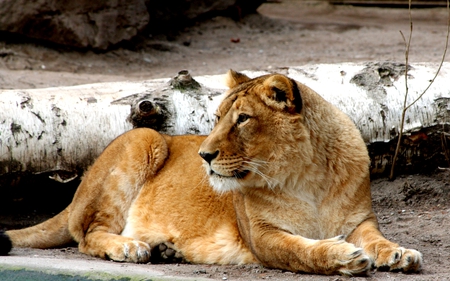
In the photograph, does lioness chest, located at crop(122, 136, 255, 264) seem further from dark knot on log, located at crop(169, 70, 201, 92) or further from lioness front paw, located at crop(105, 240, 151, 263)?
dark knot on log, located at crop(169, 70, 201, 92)

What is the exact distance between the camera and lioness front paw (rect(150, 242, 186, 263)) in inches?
207

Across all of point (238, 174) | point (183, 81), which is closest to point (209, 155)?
point (238, 174)

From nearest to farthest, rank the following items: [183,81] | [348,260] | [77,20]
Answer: [348,260] < [183,81] < [77,20]

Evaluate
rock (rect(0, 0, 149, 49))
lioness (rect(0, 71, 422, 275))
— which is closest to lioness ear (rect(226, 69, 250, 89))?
lioness (rect(0, 71, 422, 275))

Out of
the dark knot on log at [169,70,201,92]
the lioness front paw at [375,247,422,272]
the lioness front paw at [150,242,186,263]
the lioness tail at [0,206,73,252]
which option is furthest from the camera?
the dark knot on log at [169,70,201,92]

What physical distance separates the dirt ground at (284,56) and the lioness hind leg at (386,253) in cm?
29

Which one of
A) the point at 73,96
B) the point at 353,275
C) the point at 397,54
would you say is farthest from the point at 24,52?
the point at 353,275

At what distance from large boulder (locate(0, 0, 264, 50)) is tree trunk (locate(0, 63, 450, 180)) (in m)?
4.48

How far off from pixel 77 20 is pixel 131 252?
6857mm

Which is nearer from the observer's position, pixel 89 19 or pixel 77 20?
pixel 77 20

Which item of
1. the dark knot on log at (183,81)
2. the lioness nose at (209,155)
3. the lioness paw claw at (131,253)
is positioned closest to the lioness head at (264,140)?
the lioness nose at (209,155)

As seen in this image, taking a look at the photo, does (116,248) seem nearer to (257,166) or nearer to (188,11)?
(257,166)

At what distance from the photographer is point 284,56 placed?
11.7 m

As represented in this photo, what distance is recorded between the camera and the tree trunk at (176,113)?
618cm
